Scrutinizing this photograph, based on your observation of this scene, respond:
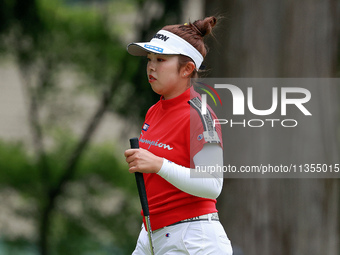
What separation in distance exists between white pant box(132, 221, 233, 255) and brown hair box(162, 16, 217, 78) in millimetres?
660

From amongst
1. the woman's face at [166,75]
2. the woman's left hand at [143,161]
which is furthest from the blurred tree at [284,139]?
Result: the woman's left hand at [143,161]

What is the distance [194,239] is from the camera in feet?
9.13

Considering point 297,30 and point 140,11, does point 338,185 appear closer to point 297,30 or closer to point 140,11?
point 297,30

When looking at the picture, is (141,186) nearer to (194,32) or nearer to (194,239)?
(194,239)

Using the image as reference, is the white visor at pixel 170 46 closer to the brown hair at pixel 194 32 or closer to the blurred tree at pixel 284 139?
the brown hair at pixel 194 32

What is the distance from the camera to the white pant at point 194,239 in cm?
278

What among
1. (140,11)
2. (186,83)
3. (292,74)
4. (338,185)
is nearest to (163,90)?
(186,83)

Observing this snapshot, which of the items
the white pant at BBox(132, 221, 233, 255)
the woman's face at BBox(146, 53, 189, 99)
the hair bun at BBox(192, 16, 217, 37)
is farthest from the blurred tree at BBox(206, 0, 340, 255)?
the white pant at BBox(132, 221, 233, 255)

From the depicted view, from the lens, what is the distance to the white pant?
278 centimetres

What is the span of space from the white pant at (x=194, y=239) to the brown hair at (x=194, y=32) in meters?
0.66

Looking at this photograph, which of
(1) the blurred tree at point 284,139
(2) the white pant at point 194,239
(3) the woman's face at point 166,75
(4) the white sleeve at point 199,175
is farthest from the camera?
(1) the blurred tree at point 284,139

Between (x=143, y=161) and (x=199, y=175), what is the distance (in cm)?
23

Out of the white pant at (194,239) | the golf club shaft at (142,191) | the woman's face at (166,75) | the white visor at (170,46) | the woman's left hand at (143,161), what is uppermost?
the white visor at (170,46)

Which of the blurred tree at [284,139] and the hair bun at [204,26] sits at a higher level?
the hair bun at [204,26]
